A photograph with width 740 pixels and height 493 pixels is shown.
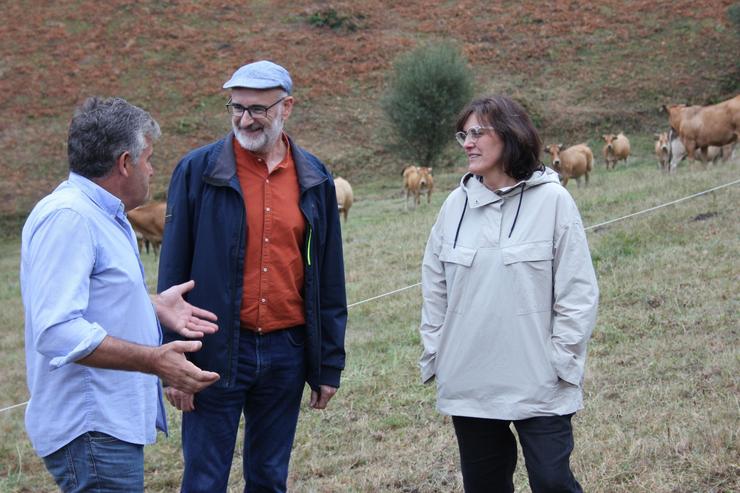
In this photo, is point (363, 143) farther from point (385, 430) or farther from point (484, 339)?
point (484, 339)

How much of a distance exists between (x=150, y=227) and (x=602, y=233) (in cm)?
1268

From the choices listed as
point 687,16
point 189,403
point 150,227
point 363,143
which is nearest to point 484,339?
point 189,403

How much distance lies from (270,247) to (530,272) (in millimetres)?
1048

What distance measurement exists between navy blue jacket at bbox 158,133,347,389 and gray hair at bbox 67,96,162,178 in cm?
66

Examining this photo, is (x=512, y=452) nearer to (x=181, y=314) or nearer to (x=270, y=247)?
(x=270, y=247)

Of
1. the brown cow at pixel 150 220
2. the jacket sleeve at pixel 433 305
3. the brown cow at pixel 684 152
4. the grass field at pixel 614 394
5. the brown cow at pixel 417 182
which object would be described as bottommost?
the brown cow at pixel 150 220

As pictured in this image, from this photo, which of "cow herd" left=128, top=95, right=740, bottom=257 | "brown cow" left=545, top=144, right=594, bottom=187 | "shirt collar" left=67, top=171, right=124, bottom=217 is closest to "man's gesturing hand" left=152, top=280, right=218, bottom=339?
"shirt collar" left=67, top=171, right=124, bottom=217

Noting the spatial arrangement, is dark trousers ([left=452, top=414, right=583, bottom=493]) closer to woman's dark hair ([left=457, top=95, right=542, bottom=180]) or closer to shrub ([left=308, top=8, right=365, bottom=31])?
woman's dark hair ([left=457, top=95, right=542, bottom=180])

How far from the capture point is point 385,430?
18.9 ft

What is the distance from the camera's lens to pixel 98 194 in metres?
2.90

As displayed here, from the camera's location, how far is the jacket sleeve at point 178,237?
3.61 m

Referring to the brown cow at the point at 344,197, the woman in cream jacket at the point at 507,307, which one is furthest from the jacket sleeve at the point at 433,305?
the brown cow at the point at 344,197

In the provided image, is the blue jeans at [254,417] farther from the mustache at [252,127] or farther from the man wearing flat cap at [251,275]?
the mustache at [252,127]

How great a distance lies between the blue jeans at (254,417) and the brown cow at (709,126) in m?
16.3
